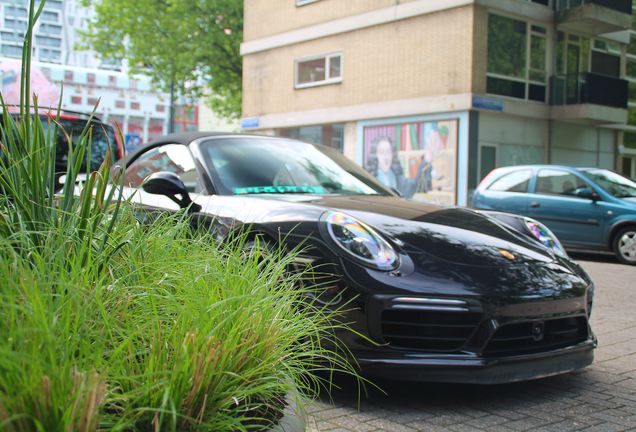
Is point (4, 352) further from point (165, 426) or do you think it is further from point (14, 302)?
point (165, 426)

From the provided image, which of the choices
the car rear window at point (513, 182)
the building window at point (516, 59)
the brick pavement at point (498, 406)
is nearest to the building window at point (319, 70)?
the building window at point (516, 59)

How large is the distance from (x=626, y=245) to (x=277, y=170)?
27.2ft

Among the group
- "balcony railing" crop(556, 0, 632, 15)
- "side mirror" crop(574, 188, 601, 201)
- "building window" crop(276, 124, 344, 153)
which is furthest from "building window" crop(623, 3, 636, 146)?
"side mirror" crop(574, 188, 601, 201)

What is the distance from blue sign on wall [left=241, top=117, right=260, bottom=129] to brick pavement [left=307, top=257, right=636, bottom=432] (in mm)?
23859

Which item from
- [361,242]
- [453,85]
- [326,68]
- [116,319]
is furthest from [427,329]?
[326,68]

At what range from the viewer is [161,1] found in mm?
29781

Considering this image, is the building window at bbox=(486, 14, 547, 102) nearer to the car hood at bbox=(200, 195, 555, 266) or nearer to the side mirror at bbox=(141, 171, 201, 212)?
the car hood at bbox=(200, 195, 555, 266)

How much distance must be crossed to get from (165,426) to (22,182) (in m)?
1.22

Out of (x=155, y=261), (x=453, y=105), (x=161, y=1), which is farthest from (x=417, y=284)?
(x=161, y=1)

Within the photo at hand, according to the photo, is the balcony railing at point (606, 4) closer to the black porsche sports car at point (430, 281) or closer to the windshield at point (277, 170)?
the windshield at point (277, 170)

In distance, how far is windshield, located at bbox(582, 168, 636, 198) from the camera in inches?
473

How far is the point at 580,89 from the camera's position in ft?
74.2

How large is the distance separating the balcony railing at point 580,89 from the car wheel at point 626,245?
11979mm

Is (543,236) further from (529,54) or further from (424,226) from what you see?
(529,54)
